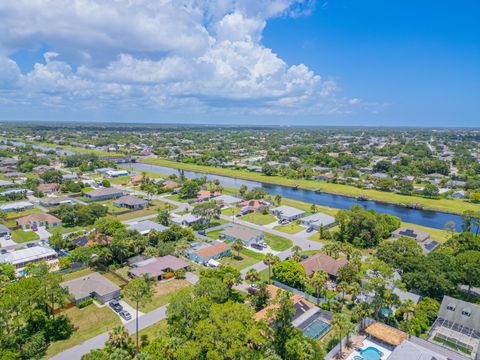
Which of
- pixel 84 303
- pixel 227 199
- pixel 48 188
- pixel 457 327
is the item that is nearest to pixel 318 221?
pixel 227 199

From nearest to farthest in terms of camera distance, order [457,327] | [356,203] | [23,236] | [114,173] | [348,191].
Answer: [457,327], [23,236], [356,203], [348,191], [114,173]

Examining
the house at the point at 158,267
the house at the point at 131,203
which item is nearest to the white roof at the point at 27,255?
the house at the point at 158,267

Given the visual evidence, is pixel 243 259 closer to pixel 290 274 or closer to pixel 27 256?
pixel 290 274

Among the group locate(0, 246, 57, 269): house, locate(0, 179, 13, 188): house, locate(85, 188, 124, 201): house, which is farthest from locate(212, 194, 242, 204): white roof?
locate(0, 179, 13, 188): house

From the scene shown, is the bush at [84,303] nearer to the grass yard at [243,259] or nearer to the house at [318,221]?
the grass yard at [243,259]

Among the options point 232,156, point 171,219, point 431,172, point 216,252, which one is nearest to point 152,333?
point 216,252
